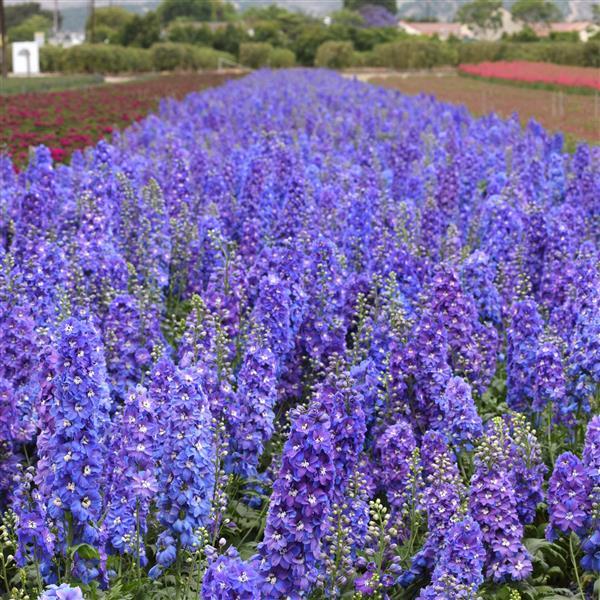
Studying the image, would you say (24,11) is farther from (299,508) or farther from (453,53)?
(299,508)

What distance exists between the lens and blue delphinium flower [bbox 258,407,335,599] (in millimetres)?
4195

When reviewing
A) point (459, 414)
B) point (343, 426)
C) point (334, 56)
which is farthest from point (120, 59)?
point (343, 426)

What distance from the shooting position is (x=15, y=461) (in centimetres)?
586

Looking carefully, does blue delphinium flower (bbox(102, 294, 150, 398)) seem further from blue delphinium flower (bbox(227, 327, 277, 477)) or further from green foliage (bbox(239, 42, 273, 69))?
green foliage (bbox(239, 42, 273, 69))

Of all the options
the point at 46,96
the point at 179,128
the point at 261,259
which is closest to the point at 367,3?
the point at 46,96

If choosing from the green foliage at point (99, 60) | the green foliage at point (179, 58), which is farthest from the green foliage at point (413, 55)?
the green foliage at point (99, 60)

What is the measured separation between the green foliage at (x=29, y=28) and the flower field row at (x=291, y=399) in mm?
122113

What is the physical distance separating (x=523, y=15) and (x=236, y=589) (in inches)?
6096

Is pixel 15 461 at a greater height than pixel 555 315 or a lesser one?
lesser

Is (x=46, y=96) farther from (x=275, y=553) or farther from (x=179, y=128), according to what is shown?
(x=275, y=553)

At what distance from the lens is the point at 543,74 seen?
52.5m

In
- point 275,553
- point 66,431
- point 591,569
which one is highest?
point 66,431

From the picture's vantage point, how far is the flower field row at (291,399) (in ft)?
15.2

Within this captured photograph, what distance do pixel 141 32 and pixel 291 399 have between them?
285ft
